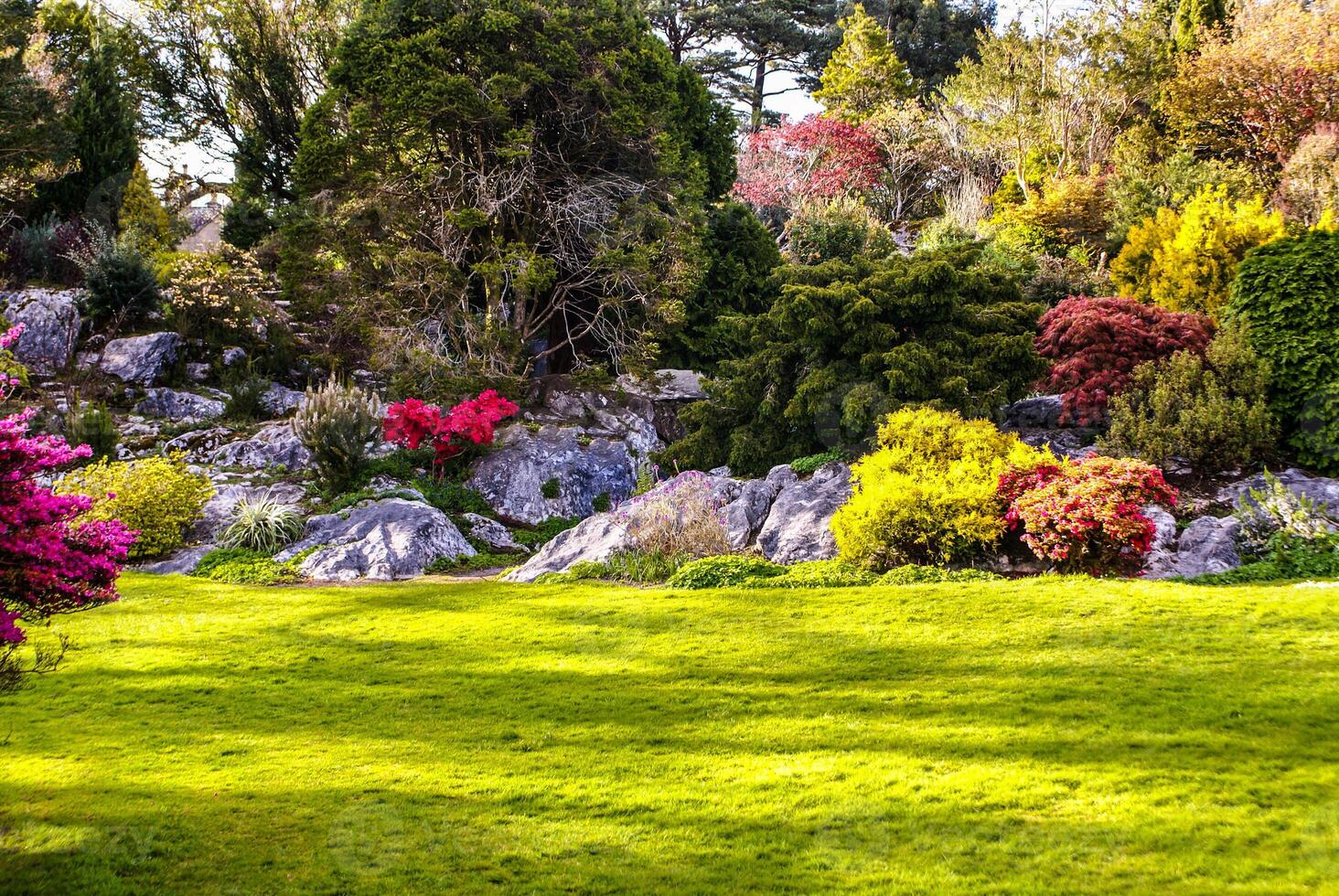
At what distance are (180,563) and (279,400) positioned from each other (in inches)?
228

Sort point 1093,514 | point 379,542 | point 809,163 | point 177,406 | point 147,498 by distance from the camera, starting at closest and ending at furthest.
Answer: point 1093,514 → point 379,542 → point 147,498 → point 177,406 → point 809,163

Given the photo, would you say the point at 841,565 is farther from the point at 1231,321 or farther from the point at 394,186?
the point at 394,186

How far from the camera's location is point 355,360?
1700cm

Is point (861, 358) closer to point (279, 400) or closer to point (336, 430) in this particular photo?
point (336, 430)

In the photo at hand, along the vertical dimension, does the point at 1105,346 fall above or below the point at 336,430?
above

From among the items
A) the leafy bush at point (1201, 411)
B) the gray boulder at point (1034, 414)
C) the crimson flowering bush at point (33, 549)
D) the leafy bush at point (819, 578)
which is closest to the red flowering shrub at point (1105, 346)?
the leafy bush at point (1201, 411)

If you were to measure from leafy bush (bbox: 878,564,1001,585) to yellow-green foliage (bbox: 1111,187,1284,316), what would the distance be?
24.7 ft

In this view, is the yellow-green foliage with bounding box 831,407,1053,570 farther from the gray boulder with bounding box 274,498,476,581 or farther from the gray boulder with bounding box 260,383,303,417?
the gray boulder with bounding box 260,383,303,417

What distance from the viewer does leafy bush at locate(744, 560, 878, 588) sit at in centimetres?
795

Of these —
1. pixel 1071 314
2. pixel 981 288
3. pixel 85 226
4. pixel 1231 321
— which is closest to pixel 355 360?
pixel 85 226

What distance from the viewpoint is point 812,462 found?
1105cm

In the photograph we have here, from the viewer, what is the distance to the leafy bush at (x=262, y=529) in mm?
10405

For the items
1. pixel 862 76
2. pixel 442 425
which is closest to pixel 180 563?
pixel 442 425

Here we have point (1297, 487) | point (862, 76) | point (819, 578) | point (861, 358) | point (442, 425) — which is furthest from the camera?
point (862, 76)
